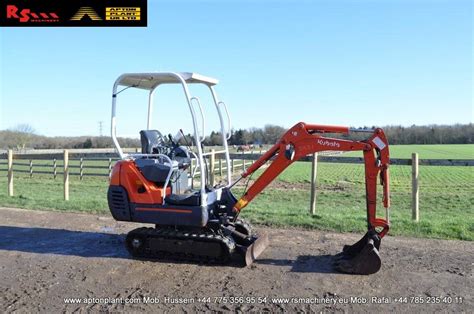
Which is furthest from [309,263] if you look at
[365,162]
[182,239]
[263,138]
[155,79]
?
[263,138]

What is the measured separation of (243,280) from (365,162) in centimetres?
229

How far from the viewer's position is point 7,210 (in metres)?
10.8

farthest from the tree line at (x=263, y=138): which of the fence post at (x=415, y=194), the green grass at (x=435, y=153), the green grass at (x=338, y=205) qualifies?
the fence post at (x=415, y=194)

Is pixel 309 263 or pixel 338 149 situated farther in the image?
pixel 309 263

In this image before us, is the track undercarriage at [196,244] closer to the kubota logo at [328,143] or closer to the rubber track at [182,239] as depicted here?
the rubber track at [182,239]

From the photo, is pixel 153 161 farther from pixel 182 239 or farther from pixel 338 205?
pixel 338 205

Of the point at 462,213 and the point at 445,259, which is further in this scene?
the point at 462,213

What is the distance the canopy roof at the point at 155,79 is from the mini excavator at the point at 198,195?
0.01 m

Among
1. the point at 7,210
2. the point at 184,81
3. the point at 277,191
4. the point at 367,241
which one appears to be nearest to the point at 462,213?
the point at 277,191

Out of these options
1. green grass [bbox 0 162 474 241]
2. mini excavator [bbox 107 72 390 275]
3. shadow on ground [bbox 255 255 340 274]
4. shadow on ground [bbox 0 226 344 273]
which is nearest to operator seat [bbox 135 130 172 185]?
mini excavator [bbox 107 72 390 275]

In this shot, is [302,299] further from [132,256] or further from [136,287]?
[132,256]

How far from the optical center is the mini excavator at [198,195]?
239 inches

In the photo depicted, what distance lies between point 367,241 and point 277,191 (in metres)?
10.3

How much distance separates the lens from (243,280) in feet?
18.4
